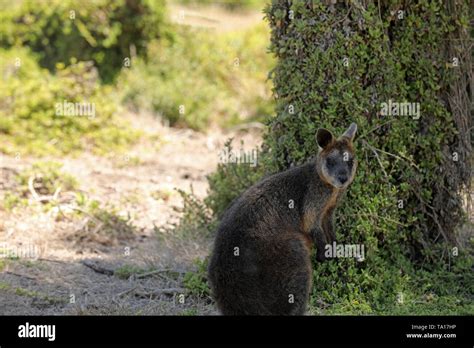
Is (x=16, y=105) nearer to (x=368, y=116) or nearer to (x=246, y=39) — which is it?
(x=246, y=39)

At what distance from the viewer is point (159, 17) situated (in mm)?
16000

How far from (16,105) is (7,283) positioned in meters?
5.68

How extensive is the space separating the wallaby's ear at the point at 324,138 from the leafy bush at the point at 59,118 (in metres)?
6.43

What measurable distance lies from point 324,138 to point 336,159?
0.72 feet

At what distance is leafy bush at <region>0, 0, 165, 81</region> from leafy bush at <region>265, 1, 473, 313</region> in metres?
8.33

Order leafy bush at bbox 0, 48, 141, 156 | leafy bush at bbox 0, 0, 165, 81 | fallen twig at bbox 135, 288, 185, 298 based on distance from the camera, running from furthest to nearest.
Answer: leafy bush at bbox 0, 0, 165, 81
leafy bush at bbox 0, 48, 141, 156
fallen twig at bbox 135, 288, 185, 298

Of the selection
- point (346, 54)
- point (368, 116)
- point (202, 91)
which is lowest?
point (368, 116)

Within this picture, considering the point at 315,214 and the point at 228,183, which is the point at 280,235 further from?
the point at 228,183

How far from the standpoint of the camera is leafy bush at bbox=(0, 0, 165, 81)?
15.5 meters

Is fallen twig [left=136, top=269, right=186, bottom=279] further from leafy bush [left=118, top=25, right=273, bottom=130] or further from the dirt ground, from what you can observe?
leafy bush [left=118, top=25, right=273, bottom=130]

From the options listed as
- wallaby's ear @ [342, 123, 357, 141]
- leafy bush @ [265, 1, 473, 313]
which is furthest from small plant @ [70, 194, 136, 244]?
wallaby's ear @ [342, 123, 357, 141]

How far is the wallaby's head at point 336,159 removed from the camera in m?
6.82
